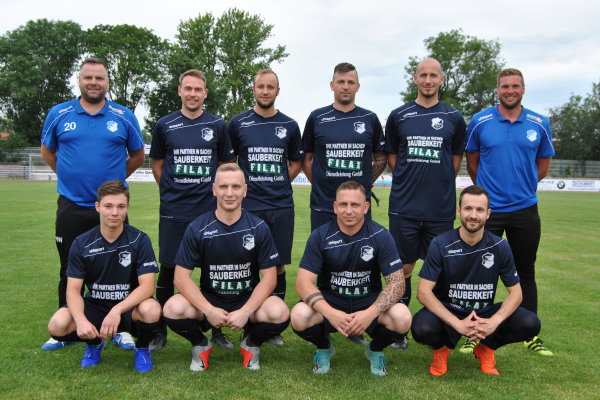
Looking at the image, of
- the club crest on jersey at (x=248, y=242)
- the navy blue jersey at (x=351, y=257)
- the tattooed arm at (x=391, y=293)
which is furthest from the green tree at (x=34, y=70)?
the tattooed arm at (x=391, y=293)

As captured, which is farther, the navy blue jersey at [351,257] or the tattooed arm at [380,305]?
the navy blue jersey at [351,257]

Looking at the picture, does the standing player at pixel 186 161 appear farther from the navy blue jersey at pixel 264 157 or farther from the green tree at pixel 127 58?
the green tree at pixel 127 58

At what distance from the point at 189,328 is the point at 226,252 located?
64 centimetres

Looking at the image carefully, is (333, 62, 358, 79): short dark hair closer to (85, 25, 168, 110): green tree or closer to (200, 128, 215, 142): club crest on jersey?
(200, 128, 215, 142): club crest on jersey

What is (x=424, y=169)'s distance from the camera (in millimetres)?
4477

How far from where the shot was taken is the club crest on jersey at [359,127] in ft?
15.2

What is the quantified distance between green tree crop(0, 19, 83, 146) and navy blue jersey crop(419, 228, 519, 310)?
4777cm

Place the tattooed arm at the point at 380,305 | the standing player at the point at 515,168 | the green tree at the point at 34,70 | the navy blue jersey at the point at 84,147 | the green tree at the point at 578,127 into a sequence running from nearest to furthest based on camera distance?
1. the tattooed arm at the point at 380,305
2. the navy blue jersey at the point at 84,147
3. the standing player at the point at 515,168
4. the green tree at the point at 34,70
5. the green tree at the point at 578,127

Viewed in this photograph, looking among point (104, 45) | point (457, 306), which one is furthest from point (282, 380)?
point (104, 45)

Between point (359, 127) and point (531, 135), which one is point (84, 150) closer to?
point (359, 127)

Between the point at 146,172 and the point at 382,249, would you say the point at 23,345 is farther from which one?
the point at 146,172

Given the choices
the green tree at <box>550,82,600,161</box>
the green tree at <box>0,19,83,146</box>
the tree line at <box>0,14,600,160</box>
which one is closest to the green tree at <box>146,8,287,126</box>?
the tree line at <box>0,14,600,160</box>

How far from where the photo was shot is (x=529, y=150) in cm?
447

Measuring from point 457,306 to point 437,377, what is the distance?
1.96 ft
